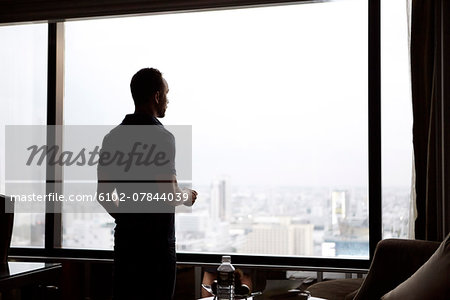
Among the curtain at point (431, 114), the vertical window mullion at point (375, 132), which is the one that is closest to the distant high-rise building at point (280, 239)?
the vertical window mullion at point (375, 132)

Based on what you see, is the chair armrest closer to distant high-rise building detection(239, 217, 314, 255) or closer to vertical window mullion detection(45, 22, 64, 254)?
distant high-rise building detection(239, 217, 314, 255)

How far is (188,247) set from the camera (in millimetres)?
4051

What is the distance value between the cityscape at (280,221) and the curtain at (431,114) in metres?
0.24

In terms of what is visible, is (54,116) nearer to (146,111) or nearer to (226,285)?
(146,111)

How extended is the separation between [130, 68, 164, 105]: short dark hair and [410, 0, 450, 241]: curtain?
1.50 m

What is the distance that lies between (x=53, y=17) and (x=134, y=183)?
1.90 m

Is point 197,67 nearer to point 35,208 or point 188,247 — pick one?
point 188,247

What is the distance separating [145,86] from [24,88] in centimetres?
185

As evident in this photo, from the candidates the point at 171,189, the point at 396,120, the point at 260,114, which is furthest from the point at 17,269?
the point at 396,120

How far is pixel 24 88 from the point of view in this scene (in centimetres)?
438

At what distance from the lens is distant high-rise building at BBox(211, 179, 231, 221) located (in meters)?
3.99

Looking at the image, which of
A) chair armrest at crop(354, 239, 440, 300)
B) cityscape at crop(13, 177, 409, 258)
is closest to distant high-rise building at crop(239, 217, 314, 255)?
cityscape at crop(13, 177, 409, 258)

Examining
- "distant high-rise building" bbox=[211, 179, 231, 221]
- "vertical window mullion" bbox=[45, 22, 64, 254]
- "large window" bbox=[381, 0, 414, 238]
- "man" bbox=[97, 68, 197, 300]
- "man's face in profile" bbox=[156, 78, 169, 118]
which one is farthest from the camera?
"vertical window mullion" bbox=[45, 22, 64, 254]

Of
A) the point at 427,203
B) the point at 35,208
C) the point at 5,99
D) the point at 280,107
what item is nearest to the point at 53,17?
the point at 5,99
